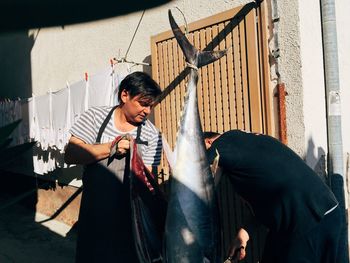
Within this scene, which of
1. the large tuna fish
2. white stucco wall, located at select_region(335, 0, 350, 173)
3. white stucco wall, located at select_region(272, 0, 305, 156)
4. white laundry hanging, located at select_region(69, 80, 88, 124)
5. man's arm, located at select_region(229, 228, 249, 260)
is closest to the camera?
the large tuna fish

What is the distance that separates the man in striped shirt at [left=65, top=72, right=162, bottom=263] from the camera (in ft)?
7.84

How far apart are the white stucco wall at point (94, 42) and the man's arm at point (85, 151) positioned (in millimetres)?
1891

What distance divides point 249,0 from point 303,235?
1.96 metres

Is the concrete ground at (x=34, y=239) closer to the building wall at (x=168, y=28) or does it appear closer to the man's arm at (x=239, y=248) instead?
the building wall at (x=168, y=28)

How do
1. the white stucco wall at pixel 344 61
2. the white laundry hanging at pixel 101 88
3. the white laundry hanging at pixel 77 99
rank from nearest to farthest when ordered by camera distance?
1. the white stucco wall at pixel 344 61
2. the white laundry hanging at pixel 101 88
3. the white laundry hanging at pixel 77 99

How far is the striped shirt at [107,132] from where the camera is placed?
97.9 inches

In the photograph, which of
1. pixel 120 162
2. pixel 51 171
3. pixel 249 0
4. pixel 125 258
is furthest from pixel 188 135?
pixel 51 171

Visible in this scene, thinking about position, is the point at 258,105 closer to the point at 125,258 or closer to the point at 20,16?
the point at 125,258

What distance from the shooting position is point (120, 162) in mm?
2400

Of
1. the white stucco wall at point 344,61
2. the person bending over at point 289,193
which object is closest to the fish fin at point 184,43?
the person bending over at point 289,193

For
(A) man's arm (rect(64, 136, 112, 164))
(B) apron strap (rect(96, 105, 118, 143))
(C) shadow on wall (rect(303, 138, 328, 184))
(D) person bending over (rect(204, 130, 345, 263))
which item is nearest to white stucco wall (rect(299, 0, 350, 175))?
(C) shadow on wall (rect(303, 138, 328, 184))

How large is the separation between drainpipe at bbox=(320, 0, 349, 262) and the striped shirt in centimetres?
132

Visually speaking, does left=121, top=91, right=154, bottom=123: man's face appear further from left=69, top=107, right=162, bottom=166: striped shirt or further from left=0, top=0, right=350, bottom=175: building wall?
left=0, top=0, right=350, bottom=175: building wall

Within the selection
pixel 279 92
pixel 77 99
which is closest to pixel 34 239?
pixel 77 99
